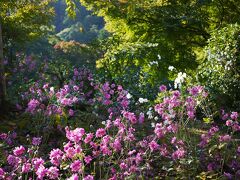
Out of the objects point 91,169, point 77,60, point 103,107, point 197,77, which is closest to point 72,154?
point 91,169

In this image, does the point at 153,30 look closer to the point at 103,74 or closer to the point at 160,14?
the point at 160,14

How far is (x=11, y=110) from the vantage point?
714cm

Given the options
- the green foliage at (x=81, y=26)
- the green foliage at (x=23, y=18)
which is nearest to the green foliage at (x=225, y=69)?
the green foliage at (x=23, y=18)

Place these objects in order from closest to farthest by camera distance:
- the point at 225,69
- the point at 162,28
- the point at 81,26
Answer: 1. the point at 225,69
2. the point at 162,28
3. the point at 81,26

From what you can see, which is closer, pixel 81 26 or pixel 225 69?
pixel 225 69

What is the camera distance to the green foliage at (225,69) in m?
7.17

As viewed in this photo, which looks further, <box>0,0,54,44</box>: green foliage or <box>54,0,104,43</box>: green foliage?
<box>54,0,104,43</box>: green foliage

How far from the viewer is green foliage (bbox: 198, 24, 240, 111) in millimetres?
7168

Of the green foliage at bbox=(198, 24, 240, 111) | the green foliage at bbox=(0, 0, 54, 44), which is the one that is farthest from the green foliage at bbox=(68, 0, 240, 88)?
the green foliage at bbox=(0, 0, 54, 44)

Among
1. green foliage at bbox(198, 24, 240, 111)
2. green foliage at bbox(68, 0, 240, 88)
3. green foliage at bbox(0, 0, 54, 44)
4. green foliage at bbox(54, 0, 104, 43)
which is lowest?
green foliage at bbox(198, 24, 240, 111)

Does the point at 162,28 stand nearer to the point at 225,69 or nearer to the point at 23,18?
the point at 225,69

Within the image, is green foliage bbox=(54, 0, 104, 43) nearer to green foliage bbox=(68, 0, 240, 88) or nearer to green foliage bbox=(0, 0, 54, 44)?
green foliage bbox=(0, 0, 54, 44)

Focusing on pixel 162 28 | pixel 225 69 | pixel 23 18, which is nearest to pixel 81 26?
pixel 23 18

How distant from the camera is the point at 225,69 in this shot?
23.8 feet
